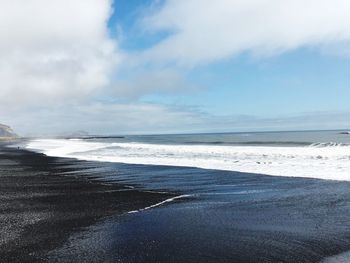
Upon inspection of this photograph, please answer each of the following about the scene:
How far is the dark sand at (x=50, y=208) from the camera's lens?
9.82 meters

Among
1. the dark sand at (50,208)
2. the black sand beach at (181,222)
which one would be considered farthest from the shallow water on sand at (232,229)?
the dark sand at (50,208)

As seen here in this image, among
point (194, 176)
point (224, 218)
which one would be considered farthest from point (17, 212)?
point (194, 176)

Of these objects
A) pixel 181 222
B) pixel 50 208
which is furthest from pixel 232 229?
pixel 50 208

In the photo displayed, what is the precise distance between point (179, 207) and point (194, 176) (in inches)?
372

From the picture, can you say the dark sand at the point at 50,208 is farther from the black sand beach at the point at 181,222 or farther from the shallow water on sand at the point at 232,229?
the shallow water on sand at the point at 232,229

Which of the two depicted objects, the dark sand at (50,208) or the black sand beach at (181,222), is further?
the dark sand at (50,208)

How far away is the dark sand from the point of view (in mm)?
9816

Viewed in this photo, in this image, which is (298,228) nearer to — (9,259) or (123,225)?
(123,225)

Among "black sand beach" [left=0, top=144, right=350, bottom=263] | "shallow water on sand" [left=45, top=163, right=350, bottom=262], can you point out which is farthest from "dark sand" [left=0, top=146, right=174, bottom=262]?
"shallow water on sand" [left=45, top=163, right=350, bottom=262]

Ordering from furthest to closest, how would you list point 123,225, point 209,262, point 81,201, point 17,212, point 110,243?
point 81,201 < point 17,212 < point 123,225 < point 110,243 < point 209,262

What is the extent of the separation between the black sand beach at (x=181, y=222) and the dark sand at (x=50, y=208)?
3 cm

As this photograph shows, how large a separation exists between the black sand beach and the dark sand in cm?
3

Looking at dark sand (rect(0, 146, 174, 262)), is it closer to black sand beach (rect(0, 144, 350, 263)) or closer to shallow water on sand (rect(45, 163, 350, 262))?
black sand beach (rect(0, 144, 350, 263))

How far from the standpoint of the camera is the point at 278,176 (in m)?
22.3
